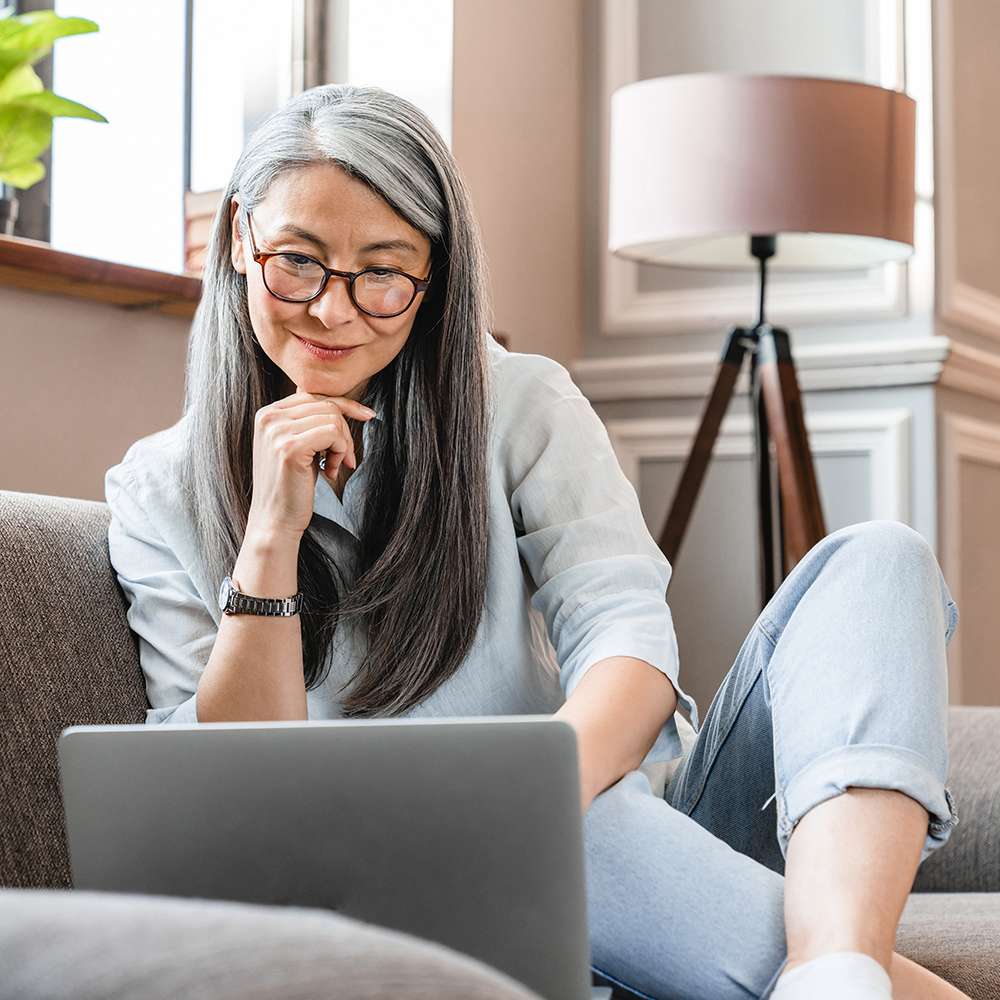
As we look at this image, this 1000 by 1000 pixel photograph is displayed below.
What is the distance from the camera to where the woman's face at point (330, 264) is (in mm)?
1239

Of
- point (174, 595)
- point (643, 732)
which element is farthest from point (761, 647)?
point (174, 595)

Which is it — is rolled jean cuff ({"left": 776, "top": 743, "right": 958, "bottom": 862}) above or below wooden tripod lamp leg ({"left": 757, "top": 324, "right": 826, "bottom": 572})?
below

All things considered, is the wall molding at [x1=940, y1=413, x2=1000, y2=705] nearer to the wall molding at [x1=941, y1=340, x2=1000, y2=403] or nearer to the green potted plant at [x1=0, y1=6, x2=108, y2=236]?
the wall molding at [x1=941, y1=340, x2=1000, y2=403]

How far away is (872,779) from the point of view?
38.5 inches

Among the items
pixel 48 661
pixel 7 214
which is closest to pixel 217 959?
pixel 48 661

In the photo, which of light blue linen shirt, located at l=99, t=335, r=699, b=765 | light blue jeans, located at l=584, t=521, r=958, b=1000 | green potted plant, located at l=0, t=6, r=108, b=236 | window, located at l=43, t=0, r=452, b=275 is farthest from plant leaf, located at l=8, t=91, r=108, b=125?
light blue jeans, located at l=584, t=521, r=958, b=1000

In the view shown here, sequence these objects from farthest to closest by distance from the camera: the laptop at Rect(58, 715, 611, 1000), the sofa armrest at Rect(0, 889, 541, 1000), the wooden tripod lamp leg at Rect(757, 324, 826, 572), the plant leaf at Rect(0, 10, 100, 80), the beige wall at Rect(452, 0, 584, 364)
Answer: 1. the beige wall at Rect(452, 0, 584, 364)
2. the wooden tripod lamp leg at Rect(757, 324, 826, 572)
3. the plant leaf at Rect(0, 10, 100, 80)
4. the laptop at Rect(58, 715, 611, 1000)
5. the sofa armrest at Rect(0, 889, 541, 1000)

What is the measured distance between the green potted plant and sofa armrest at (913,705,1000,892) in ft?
3.62

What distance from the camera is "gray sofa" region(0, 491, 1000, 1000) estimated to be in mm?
427

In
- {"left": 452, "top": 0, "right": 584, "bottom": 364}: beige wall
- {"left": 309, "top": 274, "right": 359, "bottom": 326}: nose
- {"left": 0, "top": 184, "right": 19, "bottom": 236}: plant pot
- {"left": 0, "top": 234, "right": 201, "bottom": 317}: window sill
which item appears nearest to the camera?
{"left": 309, "top": 274, "right": 359, "bottom": 326}: nose

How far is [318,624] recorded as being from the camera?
4.36ft

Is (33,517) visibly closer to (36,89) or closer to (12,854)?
(12,854)

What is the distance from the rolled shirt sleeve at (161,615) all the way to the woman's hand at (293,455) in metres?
0.10

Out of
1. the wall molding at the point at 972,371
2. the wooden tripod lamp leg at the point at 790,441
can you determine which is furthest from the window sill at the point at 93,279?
the wall molding at the point at 972,371
